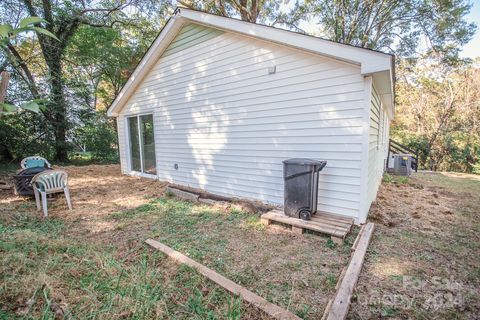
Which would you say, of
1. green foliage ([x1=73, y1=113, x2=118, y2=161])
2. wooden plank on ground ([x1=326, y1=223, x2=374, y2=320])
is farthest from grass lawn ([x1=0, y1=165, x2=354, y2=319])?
green foliage ([x1=73, y1=113, x2=118, y2=161])

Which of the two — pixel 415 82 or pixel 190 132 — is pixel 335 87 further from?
pixel 415 82

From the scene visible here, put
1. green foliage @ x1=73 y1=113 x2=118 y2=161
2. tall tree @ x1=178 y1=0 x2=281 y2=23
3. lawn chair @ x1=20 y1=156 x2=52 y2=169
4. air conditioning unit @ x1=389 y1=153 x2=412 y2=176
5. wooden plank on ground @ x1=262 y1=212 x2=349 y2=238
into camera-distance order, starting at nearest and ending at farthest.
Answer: wooden plank on ground @ x1=262 y1=212 x2=349 y2=238 < lawn chair @ x1=20 y1=156 x2=52 y2=169 < air conditioning unit @ x1=389 y1=153 x2=412 y2=176 < tall tree @ x1=178 y1=0 x2=281 y2=23 < green foliage @ x1=73 y1=113 x2=118 y2=161

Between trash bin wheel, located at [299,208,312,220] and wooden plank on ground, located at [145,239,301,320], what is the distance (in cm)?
179

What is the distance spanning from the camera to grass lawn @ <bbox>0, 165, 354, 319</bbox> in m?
1.94

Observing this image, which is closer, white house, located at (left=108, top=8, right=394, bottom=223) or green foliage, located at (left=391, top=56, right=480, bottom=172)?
white house, located at (left=108, top=8, right=394, bottom=223)

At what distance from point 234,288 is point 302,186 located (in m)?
2.00

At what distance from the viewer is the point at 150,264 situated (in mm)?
2748

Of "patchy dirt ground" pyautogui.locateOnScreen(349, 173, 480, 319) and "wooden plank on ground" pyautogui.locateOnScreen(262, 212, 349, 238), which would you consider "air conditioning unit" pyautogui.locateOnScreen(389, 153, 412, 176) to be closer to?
"patchy dirt ground" pyautogui.locateOnScreen(349, 173, 480, 319)

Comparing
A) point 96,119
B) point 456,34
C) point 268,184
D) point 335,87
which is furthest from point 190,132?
point 456,34

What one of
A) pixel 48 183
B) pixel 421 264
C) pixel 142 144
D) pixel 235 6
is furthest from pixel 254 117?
pixel 235 6

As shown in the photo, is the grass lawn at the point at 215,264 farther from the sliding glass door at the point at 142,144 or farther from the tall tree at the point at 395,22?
the tall tree at the point at 395,22

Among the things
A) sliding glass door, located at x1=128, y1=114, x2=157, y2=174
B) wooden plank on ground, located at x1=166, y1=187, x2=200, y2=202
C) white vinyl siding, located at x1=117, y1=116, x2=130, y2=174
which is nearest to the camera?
wooden plank on ground, located at x1=166, y1=187, x2=200, y2=202

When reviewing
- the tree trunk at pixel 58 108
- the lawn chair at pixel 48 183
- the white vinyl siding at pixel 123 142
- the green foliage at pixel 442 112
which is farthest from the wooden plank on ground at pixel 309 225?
the green foliage at pixel 442 112

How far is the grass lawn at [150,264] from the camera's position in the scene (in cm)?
194
